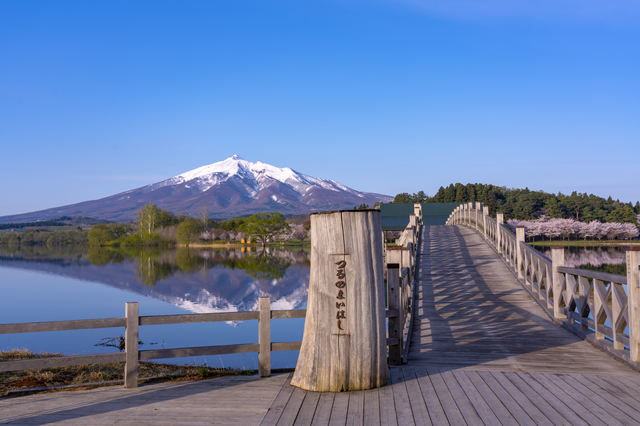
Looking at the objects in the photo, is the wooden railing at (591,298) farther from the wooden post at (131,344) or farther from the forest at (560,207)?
the forest at (560,207)

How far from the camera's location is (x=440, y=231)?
23875 millimetres

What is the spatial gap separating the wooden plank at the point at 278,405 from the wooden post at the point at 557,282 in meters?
5.43

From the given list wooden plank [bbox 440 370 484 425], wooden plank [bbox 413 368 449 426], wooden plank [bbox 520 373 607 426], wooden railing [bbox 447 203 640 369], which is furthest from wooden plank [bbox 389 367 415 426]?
wooden railing [bbox 447 203 640 369]

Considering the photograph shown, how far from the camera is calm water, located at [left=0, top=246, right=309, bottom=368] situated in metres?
19.3

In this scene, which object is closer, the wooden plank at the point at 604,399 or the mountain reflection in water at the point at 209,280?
the wooden plank at the point at 604,399

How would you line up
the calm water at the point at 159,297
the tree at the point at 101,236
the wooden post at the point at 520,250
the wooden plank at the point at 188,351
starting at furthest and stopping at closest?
the tree at the point at 101,236 < the calm water at the point at 159,297 < the wooden post at the point at 520,250 < the wooden plank at the point at 188,351

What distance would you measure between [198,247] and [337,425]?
91.6m

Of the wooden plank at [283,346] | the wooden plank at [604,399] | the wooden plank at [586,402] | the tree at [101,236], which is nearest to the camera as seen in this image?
the wooden plank at [586,402]

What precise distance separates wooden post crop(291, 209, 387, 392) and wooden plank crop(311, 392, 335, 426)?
118 millimetres

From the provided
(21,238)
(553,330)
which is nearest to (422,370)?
(553,330)

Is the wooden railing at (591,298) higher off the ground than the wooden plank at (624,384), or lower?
higher

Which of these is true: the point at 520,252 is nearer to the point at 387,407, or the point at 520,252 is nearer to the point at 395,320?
the point at 395,320

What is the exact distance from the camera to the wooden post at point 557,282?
7.86 meters

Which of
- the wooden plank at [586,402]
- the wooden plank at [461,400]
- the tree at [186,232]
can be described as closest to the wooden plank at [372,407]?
the wooden plank at [461,400]
